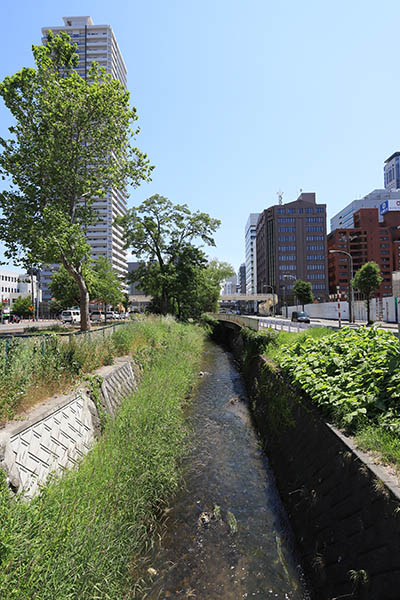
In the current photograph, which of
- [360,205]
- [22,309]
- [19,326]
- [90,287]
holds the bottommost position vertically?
[19,326]

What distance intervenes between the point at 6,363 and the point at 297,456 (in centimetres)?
570

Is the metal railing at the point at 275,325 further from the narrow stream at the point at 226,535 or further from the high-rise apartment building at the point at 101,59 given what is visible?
the high-rise apartment building at the point at 101,59

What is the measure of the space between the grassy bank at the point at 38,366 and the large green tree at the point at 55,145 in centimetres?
727

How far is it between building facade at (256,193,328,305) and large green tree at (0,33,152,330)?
108010 mm

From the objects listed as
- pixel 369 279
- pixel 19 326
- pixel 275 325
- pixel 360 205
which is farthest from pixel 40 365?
pixel 360 205

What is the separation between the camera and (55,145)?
616 inches

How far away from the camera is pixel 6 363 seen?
5953mm

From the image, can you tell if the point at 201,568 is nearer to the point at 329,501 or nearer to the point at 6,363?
the point at 329,501

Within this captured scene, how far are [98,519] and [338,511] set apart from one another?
3006 mm

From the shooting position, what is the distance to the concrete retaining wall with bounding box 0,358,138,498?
13.8 ft

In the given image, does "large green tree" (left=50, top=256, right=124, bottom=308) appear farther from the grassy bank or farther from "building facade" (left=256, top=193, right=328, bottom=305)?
"building facade" (left=256, top=193, right=328, bottom=305)

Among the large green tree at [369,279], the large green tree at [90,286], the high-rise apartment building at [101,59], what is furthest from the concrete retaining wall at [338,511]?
the high-rise apartment building at [101,59]

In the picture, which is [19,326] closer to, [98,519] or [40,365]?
[40,365]

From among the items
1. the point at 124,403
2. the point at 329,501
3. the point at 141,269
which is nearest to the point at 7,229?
the point at 124,403
